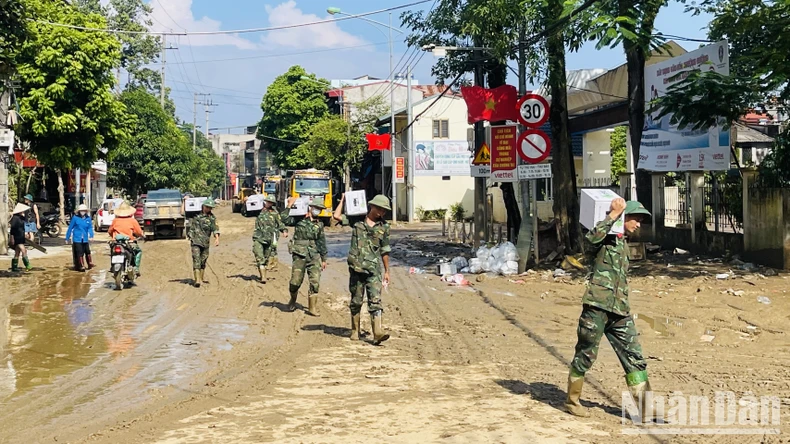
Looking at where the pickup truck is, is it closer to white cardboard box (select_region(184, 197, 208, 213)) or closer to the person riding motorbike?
white cardboard box (select_region(184, 197, 208, 213))

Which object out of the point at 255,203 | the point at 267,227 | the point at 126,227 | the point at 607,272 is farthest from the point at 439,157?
the point at 607,272

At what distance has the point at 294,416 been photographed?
6738 millimetres

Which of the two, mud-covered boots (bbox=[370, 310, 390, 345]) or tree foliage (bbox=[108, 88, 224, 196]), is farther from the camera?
tree foliage (bbox=[108, 88, 224, 196])

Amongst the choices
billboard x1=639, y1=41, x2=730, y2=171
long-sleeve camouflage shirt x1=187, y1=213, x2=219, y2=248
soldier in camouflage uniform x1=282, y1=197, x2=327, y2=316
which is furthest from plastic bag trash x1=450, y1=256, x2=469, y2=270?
soldier in camouflage uniform x1=282, y1=197, x2=327, y2=316

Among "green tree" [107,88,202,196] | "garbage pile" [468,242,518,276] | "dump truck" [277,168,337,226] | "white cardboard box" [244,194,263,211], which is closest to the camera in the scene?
"garbage pile" [468,242,518,276]

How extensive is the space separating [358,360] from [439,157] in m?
38.1

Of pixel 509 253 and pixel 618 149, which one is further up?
pixel 618 149

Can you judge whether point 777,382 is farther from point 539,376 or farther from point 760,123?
point 760,123

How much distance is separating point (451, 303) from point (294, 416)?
7.74 meters

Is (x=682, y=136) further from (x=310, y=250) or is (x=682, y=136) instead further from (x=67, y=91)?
(x=67, y=91)

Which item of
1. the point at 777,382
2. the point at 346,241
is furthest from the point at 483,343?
the point at 346,241

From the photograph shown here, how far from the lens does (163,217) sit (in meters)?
32.1

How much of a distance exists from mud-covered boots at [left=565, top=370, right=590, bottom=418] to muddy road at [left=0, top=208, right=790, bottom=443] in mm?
103

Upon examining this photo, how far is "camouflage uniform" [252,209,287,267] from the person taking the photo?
1725 centimetres
